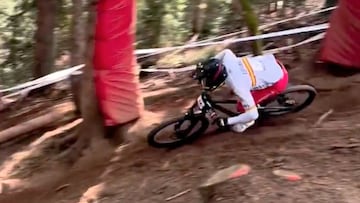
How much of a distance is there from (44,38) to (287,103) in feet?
14.0

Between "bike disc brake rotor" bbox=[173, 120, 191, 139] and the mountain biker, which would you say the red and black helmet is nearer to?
the mountain biker

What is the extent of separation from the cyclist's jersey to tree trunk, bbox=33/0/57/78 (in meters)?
4.07

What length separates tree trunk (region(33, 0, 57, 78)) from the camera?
8.46 meters

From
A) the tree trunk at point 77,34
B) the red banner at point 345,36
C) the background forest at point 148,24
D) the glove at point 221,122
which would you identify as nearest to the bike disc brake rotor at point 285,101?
the glove at point 221,122

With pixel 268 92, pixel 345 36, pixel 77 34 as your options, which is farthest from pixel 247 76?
pixel 77 34

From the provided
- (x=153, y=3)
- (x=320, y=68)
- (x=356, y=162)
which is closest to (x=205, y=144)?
(x=356, y=162)

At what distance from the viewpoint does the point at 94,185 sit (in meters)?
5.21

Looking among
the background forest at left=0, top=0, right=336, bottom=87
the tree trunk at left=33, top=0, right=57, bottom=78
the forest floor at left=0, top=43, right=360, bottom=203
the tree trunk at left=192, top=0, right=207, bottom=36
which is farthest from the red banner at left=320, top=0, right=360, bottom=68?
the tree trunk at left=192, top=0, right=207, bottom=36

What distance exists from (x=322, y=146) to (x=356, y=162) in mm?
390

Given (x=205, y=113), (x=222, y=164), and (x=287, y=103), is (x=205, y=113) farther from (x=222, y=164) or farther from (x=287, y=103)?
(x=287, y=103)

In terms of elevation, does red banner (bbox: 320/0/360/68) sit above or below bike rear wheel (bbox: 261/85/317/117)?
above

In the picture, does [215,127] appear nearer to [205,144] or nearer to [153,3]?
[205,144]

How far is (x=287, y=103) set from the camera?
5445mm

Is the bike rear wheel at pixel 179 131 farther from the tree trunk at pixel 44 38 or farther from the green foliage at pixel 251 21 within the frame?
the tree trunk at pixel 44 38
